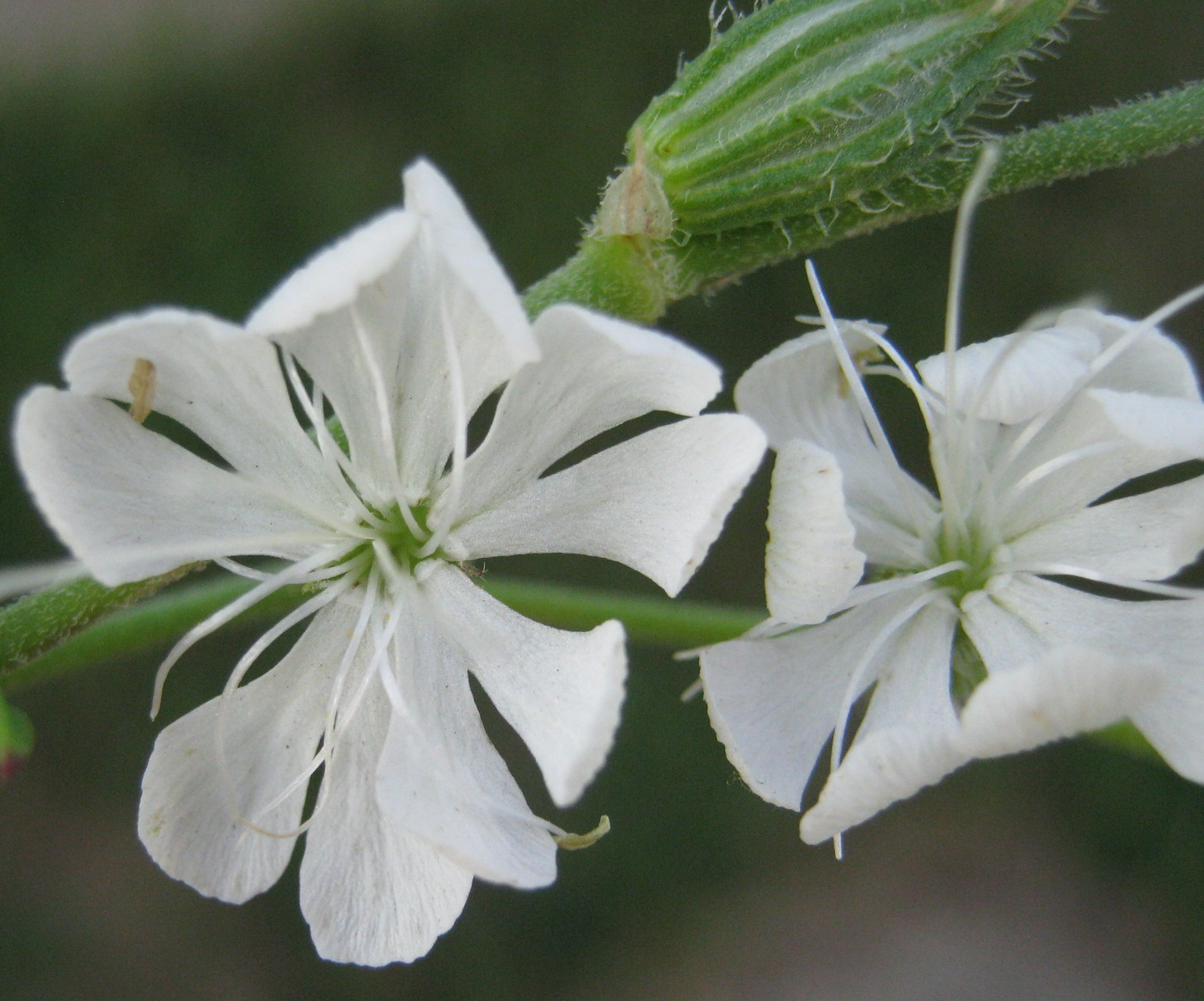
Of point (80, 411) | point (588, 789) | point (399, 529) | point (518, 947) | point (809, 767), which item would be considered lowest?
point (518, 947)

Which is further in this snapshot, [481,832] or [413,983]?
[413,983]

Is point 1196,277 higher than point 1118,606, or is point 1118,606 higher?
point 1118,606

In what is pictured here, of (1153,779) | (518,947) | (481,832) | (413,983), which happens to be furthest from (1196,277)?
(481,832)

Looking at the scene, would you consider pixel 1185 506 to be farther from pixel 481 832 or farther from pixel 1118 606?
pixel 481 832

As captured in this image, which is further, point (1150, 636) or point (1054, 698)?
point (1150, 636)

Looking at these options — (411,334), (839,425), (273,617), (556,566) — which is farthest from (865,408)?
(556,566)

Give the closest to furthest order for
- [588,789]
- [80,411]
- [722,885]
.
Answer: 1. [80,411]
2. [588,789]
3. [722,885]

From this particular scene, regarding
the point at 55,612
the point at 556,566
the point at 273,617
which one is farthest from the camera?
the point at 556,566

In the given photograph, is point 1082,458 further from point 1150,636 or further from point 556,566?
point 556,566
